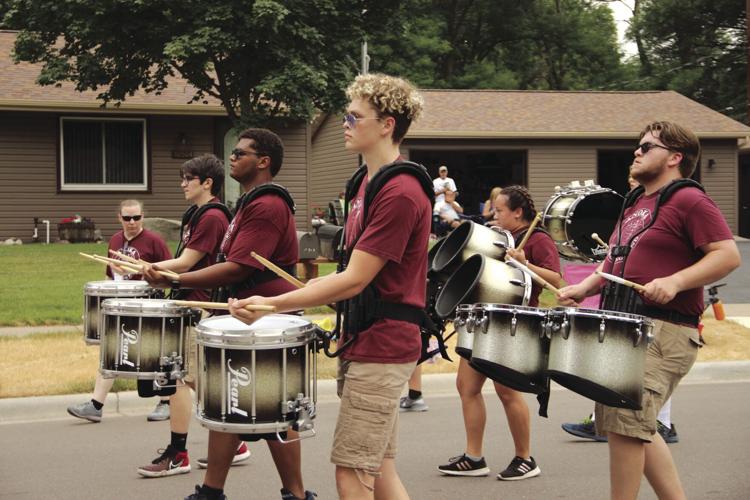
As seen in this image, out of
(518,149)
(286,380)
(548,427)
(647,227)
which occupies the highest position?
(518,149)

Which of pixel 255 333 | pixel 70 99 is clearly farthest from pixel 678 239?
pixel 70 99

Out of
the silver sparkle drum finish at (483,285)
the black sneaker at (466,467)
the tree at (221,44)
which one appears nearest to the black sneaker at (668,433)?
the black sneaker at (466,467)

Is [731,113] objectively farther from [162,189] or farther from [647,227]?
[647,227]

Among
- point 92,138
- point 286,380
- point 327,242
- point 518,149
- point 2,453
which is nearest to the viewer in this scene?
point 286,380

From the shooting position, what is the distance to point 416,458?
706 centimetres

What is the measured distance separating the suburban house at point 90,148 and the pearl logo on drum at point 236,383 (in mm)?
20113

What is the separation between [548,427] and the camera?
8.09m

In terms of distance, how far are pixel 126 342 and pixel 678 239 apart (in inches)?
113

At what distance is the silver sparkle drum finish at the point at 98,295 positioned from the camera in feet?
20.5

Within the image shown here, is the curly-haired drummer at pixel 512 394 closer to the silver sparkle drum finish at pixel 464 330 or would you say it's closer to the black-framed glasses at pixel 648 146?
the silver sparkle drum finish at pixel 464 330

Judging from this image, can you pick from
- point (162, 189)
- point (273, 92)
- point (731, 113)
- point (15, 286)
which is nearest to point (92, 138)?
point (162, 189)

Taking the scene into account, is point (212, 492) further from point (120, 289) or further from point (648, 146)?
point (648, 146)

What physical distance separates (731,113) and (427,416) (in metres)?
38.0

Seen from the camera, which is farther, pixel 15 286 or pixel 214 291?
pixel 15 286
